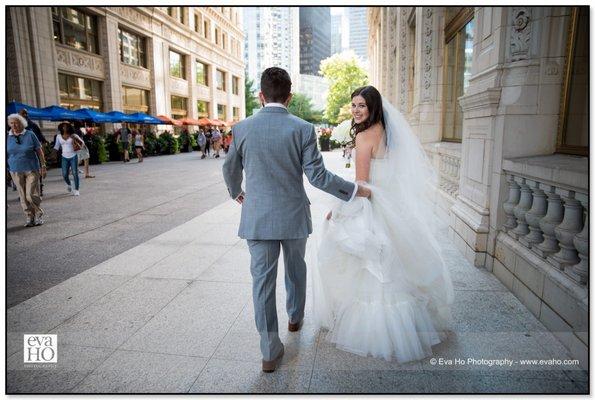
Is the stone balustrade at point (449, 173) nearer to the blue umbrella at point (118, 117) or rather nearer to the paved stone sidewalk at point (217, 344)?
the paved stone sidewalk at point (217, 344)

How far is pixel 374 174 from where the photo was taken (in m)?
3.12

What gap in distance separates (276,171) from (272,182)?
A: 0.28 feet

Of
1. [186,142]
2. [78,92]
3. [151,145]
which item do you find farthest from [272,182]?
[186,142]

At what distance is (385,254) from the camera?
2.96 m

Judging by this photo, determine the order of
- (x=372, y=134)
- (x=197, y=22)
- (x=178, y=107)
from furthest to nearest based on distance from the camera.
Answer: (x=197, y=22)
(x=178, y=107)
(x=372, y=134)

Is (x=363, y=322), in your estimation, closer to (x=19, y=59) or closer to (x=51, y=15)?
(x=19, y=59)

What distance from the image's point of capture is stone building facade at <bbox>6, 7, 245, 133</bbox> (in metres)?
19.5

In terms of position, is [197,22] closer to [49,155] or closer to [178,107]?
[178,107]

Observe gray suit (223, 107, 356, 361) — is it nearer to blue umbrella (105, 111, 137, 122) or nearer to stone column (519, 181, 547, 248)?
stone column (519, 181, 547, 248)

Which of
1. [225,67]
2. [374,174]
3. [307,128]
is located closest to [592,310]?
[374,174]

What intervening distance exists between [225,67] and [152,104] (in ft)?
47.0

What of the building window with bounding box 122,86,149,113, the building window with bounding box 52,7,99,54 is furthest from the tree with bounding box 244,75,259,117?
the building window with bounding box 52,7,99,54

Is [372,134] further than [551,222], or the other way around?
[551,222]

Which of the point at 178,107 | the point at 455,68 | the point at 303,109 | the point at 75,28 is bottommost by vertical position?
the point at 455,68
